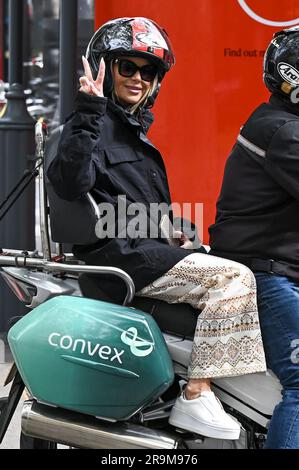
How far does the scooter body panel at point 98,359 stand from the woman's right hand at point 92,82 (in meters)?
0.72

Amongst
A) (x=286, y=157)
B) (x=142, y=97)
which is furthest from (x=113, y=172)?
(x=286, y=157)

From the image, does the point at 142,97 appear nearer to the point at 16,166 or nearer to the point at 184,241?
the point at 184,241

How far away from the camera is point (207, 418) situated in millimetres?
3188

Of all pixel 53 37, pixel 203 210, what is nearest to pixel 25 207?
pixel 203 210

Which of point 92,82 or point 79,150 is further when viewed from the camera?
point 92,82

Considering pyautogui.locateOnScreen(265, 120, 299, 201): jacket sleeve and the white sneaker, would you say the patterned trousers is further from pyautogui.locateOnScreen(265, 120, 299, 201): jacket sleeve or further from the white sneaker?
pyautogui.locateOnScreen(265, 120, 299, 201): jacket sleeve

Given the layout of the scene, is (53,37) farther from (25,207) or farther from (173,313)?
(173,313)

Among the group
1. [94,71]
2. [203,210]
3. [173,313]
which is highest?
[94,71]

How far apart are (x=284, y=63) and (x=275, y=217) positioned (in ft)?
1.73

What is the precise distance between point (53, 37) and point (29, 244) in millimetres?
10918

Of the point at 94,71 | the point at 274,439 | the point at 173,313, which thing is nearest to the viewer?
the point at 274,439

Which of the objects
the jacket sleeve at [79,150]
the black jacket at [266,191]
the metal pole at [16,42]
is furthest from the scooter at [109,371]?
the metal pole at [16,42]

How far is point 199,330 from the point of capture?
3213 mm

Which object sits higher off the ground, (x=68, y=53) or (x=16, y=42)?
(x=68, y=53)
